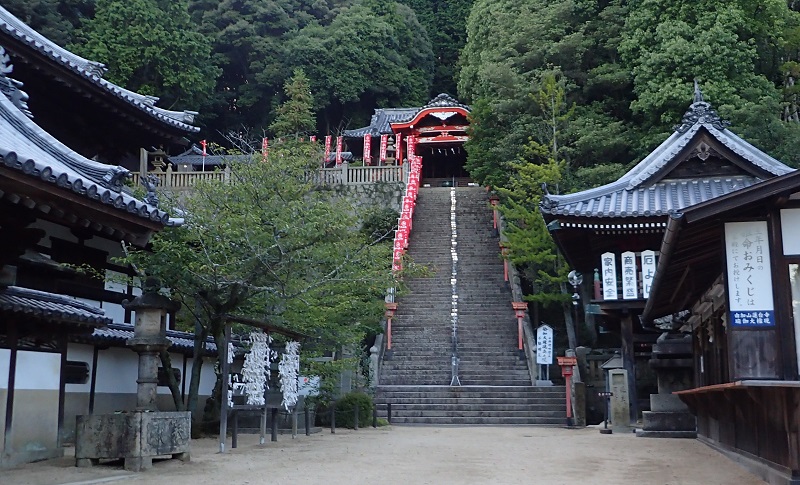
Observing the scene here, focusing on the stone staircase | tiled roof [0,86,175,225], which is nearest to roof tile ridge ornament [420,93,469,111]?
the stone staircase

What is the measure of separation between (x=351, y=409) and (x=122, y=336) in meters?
6.57

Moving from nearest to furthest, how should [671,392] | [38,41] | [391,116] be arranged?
[38,41] < [671,392] < [391,116]

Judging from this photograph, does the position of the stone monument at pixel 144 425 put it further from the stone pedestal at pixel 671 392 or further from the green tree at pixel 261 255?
the stone pedestal at pixel 671 392

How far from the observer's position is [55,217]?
7496 millimetres

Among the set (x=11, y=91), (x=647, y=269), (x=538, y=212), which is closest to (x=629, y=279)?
(x=647, y=269)

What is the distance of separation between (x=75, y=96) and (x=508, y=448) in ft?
35.2

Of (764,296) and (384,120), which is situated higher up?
(384,120)

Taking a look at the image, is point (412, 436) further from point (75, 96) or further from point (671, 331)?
point (75, 96)

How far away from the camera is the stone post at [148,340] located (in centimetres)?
1048

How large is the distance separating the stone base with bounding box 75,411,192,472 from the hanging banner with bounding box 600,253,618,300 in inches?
440

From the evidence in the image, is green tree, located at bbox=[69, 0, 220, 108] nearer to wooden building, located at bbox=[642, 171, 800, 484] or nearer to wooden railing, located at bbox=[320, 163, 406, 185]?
wooden railing, located at bbox=[320, 163, 406, 185]

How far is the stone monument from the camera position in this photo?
988 cm

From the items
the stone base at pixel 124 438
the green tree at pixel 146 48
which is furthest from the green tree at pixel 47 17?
the stone base at pixel 124 438

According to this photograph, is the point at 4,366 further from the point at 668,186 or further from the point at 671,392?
the point at 668,186
